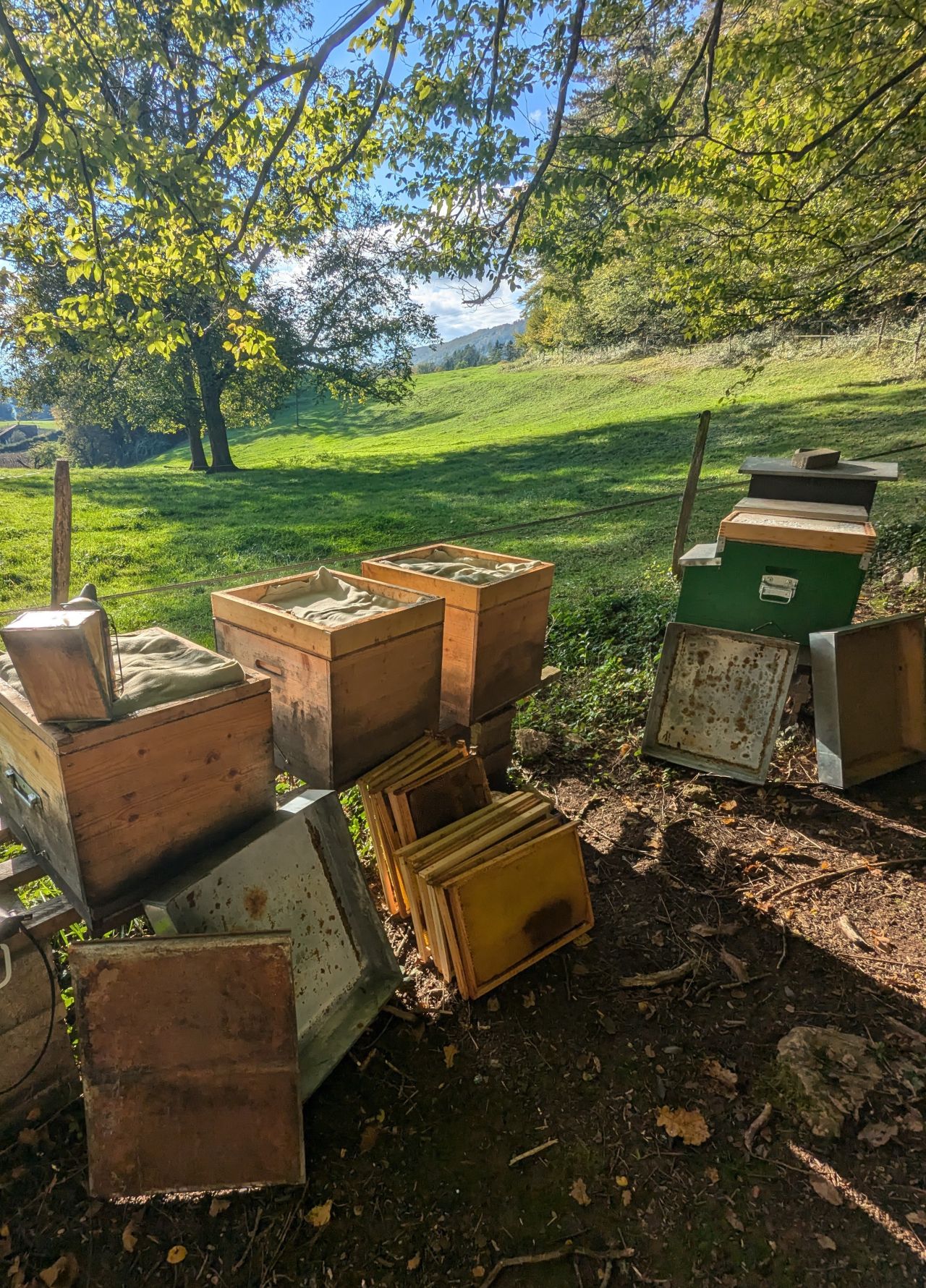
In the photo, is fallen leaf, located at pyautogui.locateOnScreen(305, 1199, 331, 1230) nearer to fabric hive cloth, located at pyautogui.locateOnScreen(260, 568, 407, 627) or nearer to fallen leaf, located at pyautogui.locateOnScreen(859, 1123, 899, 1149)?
fallen leaf, located at pyautogui.locateOnScreen(859, 1123, 899, 1149)

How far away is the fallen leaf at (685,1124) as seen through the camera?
2.21 metres

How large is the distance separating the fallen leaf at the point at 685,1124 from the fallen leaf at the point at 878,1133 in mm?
532

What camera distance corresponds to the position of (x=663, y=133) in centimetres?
539

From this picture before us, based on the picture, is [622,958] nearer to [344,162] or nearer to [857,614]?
[857,614]

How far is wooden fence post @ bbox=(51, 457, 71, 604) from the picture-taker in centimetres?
266

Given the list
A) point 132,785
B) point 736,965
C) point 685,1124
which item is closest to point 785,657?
point 736,965

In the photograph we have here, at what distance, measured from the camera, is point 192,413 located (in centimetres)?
2227

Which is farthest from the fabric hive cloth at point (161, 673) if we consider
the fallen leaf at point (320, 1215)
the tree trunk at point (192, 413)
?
the tree trunk at point (192, 413)

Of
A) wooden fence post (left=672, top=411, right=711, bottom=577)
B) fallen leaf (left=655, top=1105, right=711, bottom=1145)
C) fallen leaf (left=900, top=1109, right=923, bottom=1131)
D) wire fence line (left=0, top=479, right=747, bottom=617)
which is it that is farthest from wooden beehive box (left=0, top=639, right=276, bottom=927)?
wooden fence post (left=672, top=411, right=711, bottom=577)

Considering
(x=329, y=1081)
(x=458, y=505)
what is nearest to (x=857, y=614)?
(x=329, y=1081)

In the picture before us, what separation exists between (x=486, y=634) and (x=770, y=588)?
85.8 inches

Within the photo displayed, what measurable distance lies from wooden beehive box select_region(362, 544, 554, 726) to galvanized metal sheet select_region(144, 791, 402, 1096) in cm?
106

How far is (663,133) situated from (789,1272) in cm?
731

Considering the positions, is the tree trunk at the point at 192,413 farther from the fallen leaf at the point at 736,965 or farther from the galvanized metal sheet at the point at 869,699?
the fallen leaf at the point at 736,965
